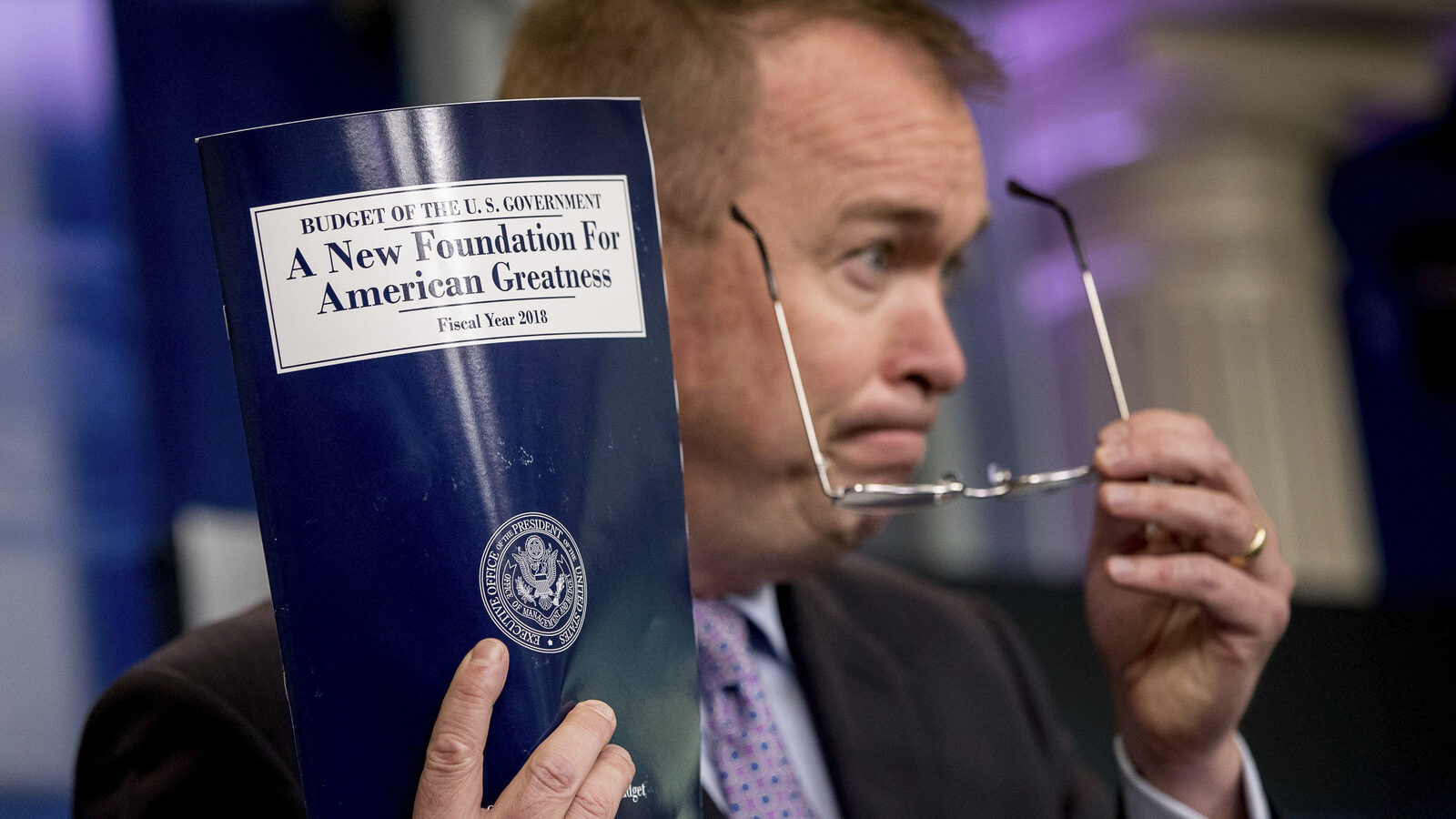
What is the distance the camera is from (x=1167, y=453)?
43.9 inches

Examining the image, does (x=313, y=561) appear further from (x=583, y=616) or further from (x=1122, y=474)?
(x=1122, y=474)

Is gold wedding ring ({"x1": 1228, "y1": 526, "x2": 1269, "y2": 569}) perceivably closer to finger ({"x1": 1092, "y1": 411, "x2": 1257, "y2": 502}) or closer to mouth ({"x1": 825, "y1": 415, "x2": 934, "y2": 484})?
finger ({"x1": 1092, "y1": 411, "x2": 1257, "y2": 502})

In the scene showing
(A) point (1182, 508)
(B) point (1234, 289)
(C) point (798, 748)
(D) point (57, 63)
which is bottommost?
(C) point (798, 748)

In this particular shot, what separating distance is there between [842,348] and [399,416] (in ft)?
1.90

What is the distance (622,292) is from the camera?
0.76m

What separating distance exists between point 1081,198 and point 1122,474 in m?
2.88

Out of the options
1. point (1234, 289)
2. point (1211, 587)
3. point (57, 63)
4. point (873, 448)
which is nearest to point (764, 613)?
point (873, 448)

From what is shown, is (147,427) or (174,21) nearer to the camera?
(147,427)

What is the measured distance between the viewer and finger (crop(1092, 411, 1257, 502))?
112 cm

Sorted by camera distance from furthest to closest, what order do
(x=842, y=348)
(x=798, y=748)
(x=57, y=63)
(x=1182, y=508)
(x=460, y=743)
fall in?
(x=57, y=63)
(x=798, y=748)
(x=842, y=348)
(x=1182, y=508)
(x=460, y=743)

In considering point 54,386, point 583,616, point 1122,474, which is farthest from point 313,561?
point 54,386

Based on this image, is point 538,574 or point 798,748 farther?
point 798,748

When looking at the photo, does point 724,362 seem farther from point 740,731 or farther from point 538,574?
point 538,574

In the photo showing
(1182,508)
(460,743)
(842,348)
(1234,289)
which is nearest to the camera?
(460,743)
